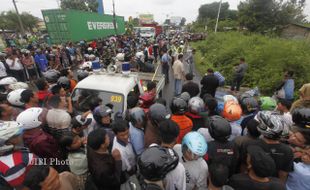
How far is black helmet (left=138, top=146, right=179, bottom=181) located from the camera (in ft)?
5.59

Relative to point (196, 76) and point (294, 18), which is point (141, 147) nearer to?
point (196, 76)

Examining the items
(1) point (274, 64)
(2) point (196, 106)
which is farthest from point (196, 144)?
(1) point (274, 64)

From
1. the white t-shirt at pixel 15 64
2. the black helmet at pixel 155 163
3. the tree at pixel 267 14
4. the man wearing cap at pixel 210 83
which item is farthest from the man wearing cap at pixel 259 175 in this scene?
the tree at pixel 267 14

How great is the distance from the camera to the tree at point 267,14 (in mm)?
21453

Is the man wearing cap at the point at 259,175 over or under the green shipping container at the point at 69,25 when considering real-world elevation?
under

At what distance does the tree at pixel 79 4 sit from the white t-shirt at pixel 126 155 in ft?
178

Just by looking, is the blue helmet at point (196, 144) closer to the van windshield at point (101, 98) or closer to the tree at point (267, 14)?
the van windshield at point (101, 98)

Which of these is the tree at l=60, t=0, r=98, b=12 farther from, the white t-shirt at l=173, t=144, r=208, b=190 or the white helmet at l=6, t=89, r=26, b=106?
the white t-shirt at l=173, t=144, r=208, b=190

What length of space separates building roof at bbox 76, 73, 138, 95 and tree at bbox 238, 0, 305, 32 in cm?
2327

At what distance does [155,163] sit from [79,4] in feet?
184

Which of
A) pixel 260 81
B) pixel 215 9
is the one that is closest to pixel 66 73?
pixel 260 81

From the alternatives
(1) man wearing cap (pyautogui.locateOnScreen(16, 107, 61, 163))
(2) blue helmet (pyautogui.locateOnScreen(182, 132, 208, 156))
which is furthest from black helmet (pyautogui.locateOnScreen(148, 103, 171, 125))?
(1) man wearing cap (pyautogui.locateOnScreen(16, 107, 61, 163))

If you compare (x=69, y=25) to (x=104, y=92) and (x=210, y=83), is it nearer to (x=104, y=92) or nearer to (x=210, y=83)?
(x=104, y=92)

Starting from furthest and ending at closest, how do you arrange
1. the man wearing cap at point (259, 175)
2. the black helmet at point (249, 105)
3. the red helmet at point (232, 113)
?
the black helmet at point (249, 105) < the red helmet at point (232, 113) < the man wearing cap at point (259, 175)
